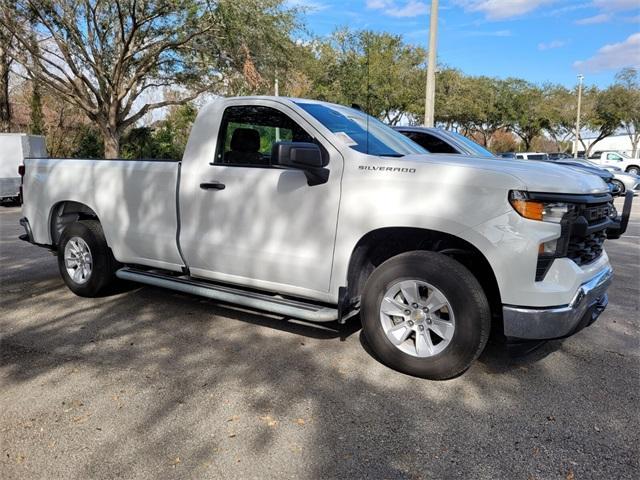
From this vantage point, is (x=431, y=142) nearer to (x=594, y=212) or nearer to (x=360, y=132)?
(x=360, y=132)

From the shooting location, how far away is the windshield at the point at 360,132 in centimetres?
407

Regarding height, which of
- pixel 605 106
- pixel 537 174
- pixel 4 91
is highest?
pixel 605 106

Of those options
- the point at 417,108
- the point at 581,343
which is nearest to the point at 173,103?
the point at 417,108

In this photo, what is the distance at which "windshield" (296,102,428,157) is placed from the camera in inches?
160

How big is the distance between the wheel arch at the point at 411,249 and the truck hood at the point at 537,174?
500mm

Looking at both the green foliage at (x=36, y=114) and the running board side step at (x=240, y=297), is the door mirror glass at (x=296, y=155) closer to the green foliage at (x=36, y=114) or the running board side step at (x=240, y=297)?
the running board side step at (x=240, y=297)

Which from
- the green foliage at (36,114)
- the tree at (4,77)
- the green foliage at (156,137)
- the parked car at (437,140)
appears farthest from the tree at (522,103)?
the parked car at (437,140)

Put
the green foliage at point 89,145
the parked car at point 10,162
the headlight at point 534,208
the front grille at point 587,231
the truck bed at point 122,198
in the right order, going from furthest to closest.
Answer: the green foliage at point 89,145 → the parked car at point 10,162 → the truck bed at point 122,198 → the front grille at point 587,231 → the headlight at point 534,208

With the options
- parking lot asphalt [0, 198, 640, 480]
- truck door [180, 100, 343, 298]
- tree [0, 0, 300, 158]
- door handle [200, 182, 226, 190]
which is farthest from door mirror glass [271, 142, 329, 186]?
tree [0, 0, 300, 158]

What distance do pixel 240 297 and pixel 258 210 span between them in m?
0.73

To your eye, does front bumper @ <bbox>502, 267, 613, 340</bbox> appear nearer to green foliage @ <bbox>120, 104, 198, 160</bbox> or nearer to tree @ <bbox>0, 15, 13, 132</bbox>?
green foliage @ <bbox>120, 104, 198, 160</bbox>

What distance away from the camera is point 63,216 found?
591 centimetres

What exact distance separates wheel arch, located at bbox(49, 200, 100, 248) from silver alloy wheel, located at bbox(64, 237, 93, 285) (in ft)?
1.12

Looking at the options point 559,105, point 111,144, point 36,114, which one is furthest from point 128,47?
point 559,105
